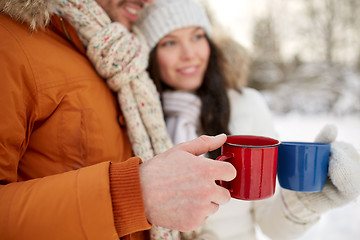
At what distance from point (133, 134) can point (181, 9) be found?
94 cm

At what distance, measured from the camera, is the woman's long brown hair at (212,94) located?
5.73ft

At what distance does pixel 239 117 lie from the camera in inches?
72.6

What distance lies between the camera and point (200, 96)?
1859 millimetres

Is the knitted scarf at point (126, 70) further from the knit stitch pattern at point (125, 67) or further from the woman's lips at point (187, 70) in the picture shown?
the woman's lips at point (187, 70)

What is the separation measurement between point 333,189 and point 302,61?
11.5m

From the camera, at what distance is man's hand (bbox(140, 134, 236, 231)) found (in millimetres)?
774

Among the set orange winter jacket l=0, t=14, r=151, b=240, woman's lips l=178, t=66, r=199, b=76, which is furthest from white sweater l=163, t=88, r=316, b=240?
orange winter jacket l=0, t=14, r=151, b=240

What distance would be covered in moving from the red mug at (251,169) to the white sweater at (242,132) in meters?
0.62

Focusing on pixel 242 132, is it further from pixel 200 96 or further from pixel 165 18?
pixel 165 18

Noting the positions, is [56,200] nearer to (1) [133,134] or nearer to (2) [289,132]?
(1) [133,134]

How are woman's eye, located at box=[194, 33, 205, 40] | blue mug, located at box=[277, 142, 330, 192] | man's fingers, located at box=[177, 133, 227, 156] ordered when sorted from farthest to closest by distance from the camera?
1. woman's eye, located at box=[194, 33, 205, 40]
2. blue mug, located at box=[277, 142, 330, 192]
3. man's fingers, located at box=[177, 133, 227, 156]

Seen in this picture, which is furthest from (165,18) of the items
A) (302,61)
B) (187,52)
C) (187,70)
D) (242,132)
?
(302,61)

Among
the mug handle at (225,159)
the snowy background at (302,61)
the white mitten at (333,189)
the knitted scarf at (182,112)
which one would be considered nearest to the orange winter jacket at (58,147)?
the mug handle at (225,159)

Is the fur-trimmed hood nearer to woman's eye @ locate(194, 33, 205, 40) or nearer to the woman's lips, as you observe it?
the woman's lips
